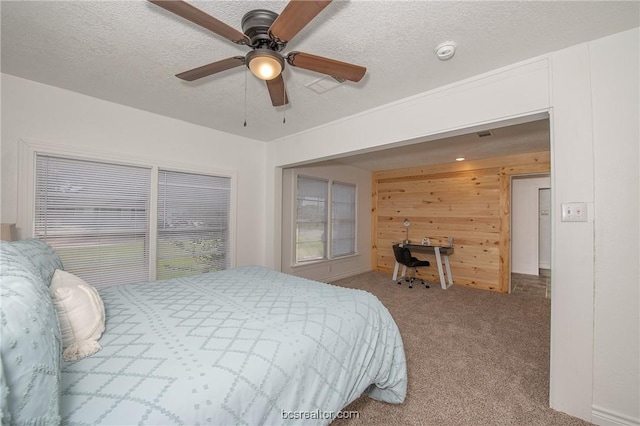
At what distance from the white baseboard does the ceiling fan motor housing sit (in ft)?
9.39

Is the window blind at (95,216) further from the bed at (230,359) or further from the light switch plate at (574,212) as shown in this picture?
the light switch plate at (574,212)

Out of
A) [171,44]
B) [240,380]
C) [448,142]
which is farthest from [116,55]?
[448,142]

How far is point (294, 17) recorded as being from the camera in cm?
117

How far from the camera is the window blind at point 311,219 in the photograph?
465 centimetres

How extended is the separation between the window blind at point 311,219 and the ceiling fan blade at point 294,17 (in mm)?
3327

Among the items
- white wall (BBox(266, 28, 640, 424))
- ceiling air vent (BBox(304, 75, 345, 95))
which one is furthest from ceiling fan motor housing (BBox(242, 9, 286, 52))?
white wall (BBox(266, 28, 640, 424))

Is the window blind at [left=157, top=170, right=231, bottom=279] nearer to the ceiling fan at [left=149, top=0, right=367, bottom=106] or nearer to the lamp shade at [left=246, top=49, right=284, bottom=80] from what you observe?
the ceiling fan at [left=149, top=0, right=367, bottom=106]

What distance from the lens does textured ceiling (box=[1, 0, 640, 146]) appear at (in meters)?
1.46

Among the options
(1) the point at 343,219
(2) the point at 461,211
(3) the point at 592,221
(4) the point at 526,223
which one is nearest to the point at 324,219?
(1) the point at 343,219

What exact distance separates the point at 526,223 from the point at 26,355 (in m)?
7.31

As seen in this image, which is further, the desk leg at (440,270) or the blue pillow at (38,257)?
the desk leg at (440,270)

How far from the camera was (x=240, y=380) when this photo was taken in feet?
3.30

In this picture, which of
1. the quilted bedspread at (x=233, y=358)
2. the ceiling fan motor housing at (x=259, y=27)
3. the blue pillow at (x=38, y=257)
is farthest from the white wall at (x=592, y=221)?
the blue pillow at (x=38, y=257)

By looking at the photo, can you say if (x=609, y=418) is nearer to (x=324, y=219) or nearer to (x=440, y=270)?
(x=440, y=270)
